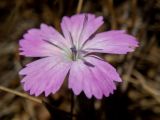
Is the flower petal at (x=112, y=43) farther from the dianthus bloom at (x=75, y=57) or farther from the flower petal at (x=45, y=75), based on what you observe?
the flower petal at (x=45, y=75)

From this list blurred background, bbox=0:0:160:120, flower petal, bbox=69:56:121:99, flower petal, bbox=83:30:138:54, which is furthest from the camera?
blurred background, bbox=0:0:160:120

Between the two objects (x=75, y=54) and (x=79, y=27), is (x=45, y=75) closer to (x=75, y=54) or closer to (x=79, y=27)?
(x=75, y=54)

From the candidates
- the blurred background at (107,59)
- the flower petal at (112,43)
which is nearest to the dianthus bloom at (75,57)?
the flower petal at (112,43)

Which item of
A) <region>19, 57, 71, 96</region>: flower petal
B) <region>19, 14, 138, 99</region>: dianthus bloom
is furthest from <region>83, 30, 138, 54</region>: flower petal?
<region>19, 57, 71, 96</region>: flower petal

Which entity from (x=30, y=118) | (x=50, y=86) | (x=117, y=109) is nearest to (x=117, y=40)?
(x=50, y=86)

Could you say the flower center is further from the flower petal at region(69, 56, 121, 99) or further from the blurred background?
the blurred background

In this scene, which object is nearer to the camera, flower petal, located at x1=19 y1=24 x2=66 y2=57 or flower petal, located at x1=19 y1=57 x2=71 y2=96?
flower petal, located at x1=19 y1=57 x2=71 y2=96

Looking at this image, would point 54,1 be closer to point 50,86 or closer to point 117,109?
point 117,109

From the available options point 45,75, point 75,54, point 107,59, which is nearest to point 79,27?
point 75,54

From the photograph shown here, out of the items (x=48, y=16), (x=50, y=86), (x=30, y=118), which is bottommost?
(x=30, y=118)
